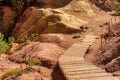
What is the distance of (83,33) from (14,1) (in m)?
9.26

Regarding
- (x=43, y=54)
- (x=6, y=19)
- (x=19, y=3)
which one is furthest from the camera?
(x=6, y=19)

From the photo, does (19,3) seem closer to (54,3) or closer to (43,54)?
(54,3)

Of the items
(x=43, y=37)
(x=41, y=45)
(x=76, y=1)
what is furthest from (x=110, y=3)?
(x=41, y=45)

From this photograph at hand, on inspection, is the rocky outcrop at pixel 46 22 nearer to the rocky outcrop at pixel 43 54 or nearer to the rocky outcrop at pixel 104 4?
the rocky outcrop at pixel 104 4

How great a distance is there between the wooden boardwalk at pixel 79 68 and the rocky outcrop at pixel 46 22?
5.83 meters

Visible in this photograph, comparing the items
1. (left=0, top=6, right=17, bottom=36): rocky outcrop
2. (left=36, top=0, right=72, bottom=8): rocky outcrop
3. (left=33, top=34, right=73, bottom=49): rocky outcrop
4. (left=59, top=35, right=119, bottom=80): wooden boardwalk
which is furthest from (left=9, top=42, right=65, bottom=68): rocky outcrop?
(left=0, top=6, right=17, bottom=36): rocky outcrop

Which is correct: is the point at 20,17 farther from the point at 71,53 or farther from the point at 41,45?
the point at 71,53

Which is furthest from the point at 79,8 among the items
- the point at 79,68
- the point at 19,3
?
the point at 79,68

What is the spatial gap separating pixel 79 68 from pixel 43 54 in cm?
305

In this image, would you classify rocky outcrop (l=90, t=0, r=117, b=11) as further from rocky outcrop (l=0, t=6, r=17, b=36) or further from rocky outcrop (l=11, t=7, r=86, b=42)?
rocky outcrop (l=0, t=6, r=17, b=36)

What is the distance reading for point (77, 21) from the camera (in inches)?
796

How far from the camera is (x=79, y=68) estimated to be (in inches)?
368

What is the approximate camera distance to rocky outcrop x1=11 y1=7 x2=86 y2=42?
18.8 metres

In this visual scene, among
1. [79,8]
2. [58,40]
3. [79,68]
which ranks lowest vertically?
[79,8]
